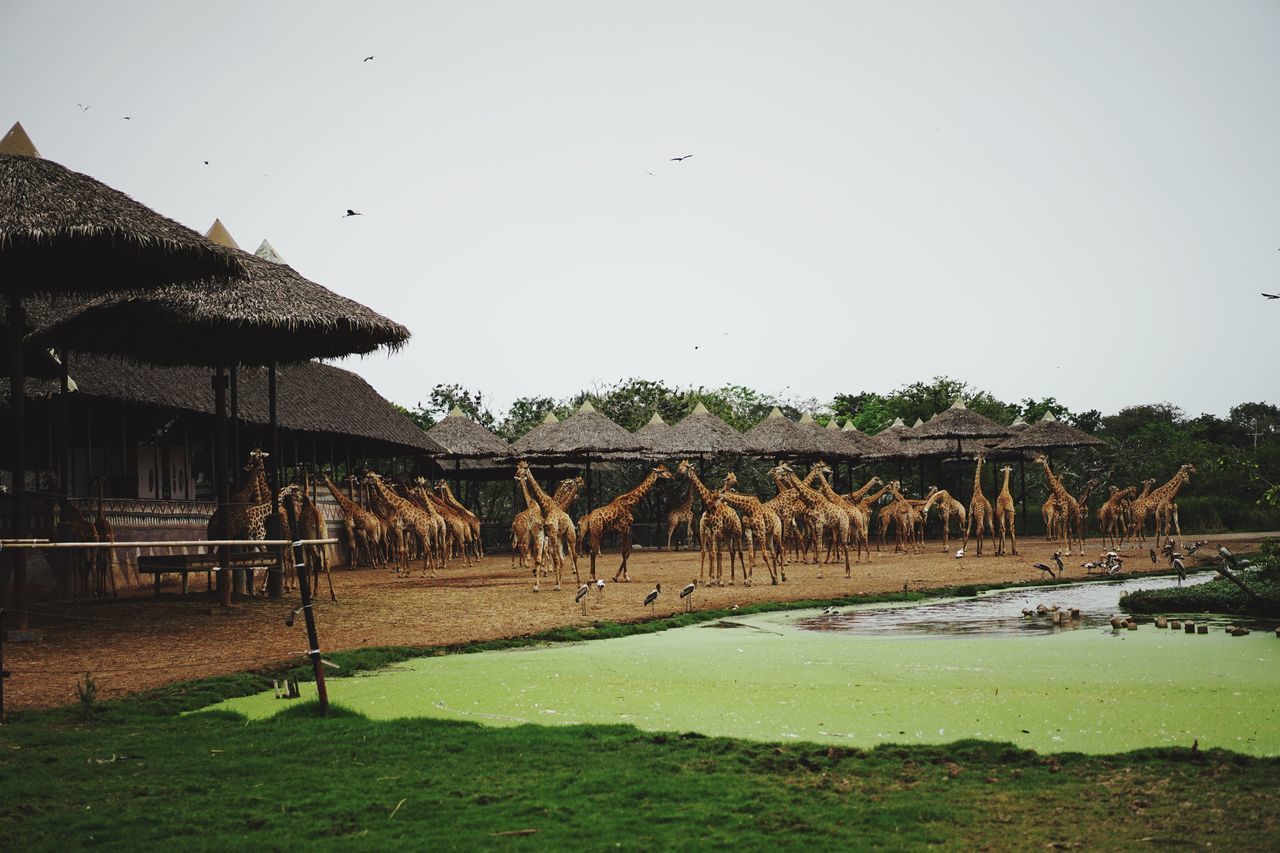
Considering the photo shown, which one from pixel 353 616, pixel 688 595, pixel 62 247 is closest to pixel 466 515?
pixel 353 616

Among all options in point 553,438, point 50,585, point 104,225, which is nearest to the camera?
point 104,225

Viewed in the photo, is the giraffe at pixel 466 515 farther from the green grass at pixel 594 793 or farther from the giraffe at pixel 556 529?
the green grass at pixel 594 793

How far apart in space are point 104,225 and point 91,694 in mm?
5509

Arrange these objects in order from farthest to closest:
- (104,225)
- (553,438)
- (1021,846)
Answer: (553,438), (104,225), (1021,846)

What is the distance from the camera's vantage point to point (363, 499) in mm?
29438

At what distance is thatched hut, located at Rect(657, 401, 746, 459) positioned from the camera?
108ft

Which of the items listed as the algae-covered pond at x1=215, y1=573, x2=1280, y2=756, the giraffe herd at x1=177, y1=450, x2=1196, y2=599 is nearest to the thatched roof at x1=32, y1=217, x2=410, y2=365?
the giraffe herd at x1=177, y1=450, x2=1196, y2=599

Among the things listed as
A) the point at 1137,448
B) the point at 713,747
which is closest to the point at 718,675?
the point at 713,747

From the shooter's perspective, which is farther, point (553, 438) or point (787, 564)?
point (553, 438)

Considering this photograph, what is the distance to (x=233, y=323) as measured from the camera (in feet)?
44.8

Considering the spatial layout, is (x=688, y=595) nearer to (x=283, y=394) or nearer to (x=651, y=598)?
(x=651, y=598)

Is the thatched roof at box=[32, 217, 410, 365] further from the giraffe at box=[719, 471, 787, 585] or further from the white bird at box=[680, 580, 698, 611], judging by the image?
the giraffe at box=[719, 471, 787, 585]

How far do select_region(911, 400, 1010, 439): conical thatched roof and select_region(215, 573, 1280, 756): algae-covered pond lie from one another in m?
24.3

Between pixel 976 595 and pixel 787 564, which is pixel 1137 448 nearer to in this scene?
pixel 787 564
